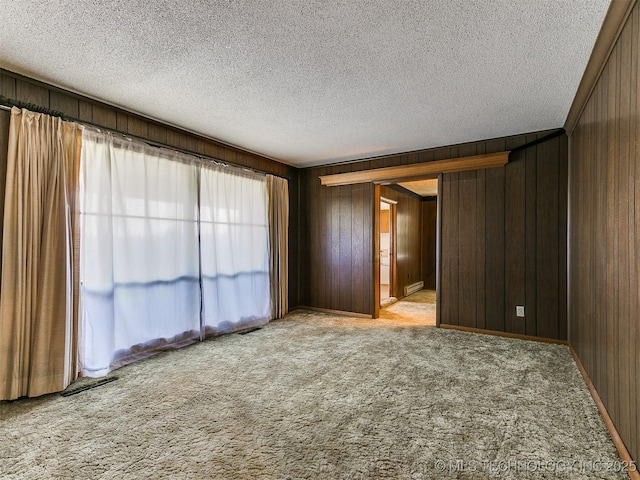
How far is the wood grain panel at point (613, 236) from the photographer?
1.59 metres

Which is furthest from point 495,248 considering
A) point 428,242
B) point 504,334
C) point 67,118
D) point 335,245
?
point 67,118

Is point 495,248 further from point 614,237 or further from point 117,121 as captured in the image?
point 117,121

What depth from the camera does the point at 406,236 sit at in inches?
285

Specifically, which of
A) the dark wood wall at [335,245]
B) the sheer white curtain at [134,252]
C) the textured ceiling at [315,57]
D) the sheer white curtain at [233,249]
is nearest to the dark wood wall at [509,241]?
the textured ceiling at [315,57]

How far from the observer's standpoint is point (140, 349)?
3.20 m

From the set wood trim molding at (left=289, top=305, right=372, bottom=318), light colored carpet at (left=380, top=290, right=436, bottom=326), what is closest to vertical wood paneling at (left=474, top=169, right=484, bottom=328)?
light colored carpet at (left=380, top=290, right=436, bottom=326)

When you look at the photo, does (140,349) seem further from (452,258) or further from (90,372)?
(452,258)

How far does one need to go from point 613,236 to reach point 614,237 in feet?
0.08

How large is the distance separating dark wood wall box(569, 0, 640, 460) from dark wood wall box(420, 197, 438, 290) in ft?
17.7

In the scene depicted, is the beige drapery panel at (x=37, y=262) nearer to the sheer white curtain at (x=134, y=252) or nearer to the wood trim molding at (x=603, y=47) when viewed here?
the sheer white curtain at (x=134, y=252)

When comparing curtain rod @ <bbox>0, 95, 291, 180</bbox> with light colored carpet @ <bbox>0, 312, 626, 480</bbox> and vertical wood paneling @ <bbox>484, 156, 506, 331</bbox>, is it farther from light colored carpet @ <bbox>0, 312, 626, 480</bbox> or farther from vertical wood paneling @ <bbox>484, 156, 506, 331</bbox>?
vertical wood paneling @ <bbox>484, 156, 506, 331</bbox>

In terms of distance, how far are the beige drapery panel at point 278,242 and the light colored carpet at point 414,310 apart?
1.62m

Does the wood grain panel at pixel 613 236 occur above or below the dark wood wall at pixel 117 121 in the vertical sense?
below

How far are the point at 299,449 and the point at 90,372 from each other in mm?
2096
